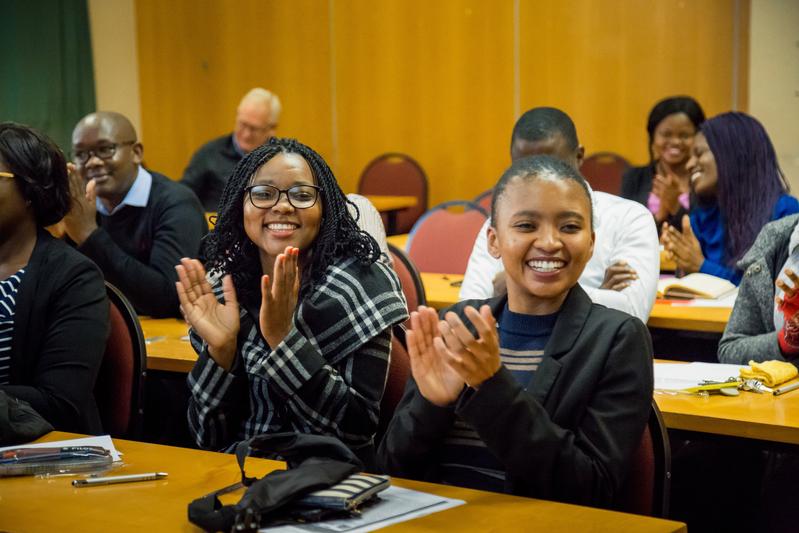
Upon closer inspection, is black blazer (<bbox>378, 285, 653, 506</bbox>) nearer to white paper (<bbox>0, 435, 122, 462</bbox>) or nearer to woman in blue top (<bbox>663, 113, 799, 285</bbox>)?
white paper (<bbox>0, 435, 122, 462</bbox>)

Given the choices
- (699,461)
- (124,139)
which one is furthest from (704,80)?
(699,461)

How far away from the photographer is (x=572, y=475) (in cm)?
182

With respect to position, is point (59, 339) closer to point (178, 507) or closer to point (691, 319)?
point (178, 507)

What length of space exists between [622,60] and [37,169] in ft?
19.0

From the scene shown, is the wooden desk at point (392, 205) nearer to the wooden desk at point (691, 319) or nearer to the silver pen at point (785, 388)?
the wooden desk at point (691, 319)

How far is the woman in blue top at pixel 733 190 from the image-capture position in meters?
4.10

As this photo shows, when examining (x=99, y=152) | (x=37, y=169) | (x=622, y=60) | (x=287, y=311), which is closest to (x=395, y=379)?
(x=287, y=311)

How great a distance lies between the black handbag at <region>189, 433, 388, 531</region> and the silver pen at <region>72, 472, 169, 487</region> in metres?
0.21

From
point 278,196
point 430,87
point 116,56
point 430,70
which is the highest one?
point 116,56

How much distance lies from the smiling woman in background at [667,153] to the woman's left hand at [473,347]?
3.98 m

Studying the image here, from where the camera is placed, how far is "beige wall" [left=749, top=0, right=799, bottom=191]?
666cm

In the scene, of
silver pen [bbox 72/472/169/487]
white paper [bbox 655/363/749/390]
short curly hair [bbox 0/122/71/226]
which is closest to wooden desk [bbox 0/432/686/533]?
silver pen [bbox 72/472/169/487]

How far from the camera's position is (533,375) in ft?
6.50

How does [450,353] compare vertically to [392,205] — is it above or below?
above
